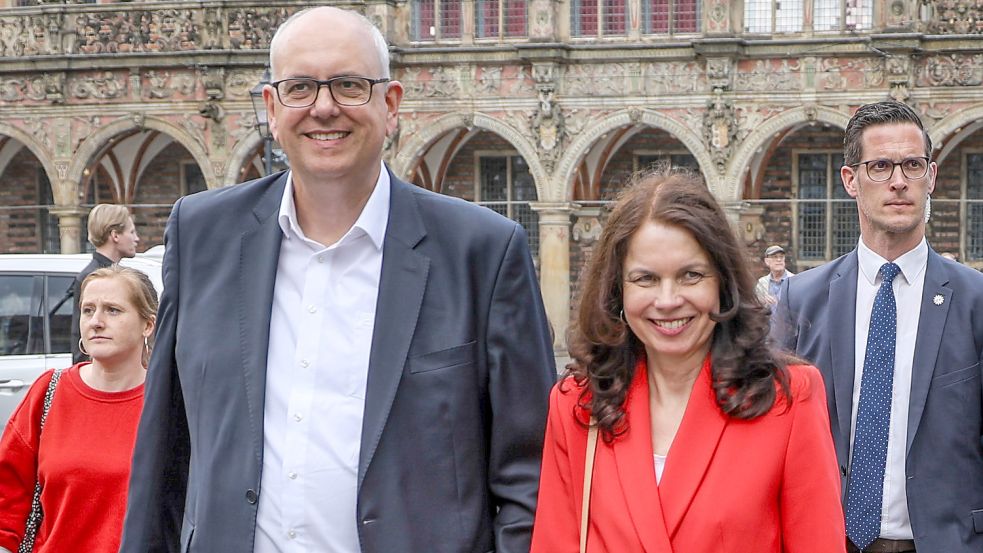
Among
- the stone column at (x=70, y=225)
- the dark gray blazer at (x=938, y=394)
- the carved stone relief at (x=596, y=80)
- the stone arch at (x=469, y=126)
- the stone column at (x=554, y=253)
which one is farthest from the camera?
the stone column at (x=70, y=225)

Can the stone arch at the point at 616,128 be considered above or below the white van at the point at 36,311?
above

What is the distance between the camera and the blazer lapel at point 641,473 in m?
2.73

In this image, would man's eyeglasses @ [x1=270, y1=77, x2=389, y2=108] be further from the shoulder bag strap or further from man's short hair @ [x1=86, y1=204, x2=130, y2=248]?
man's short hair @ [x1=86, y1=204, x2=130, y2=248]

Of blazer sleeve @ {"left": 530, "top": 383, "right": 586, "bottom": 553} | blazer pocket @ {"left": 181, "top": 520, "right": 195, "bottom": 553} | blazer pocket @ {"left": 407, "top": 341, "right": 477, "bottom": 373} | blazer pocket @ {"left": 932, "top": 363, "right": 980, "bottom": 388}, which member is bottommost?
blazer pocket @ {"left": 181, "top": 520, "right": 195, "bottom": 553}

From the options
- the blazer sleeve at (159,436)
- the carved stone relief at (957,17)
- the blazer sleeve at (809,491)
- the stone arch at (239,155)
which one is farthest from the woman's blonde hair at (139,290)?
the stone arch at (239,155)

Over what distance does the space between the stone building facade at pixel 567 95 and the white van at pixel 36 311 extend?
37.4 feet

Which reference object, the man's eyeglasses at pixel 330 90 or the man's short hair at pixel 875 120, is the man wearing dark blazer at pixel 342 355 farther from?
the man's short hair at pixel 875 120

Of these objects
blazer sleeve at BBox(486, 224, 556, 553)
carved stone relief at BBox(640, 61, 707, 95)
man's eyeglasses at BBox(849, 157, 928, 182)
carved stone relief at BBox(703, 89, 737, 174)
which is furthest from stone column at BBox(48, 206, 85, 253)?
blazer sleeve at BBox(486, 224, 556, 553)

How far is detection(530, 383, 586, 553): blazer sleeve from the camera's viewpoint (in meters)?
2.86

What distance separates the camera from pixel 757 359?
2.86 meters

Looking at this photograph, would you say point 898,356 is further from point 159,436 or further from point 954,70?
point 954,70

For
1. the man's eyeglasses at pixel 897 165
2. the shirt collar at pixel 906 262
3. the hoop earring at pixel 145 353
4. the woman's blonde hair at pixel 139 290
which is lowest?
the hoop earring at pixel 145 353

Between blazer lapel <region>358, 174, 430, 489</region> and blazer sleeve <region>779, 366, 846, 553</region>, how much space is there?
813 mm

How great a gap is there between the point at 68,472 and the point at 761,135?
52.7ft
